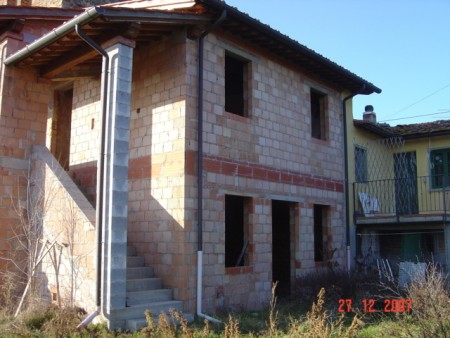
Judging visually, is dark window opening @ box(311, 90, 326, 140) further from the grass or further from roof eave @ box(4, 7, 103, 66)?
roof eave @ box(4, 7, 103, 66)

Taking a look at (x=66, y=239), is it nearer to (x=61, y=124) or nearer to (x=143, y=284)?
(x=143, y=284)

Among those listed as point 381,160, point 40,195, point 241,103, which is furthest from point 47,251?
point 381,160

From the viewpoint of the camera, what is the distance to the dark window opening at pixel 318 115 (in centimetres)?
1332

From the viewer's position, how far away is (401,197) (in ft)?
52.0

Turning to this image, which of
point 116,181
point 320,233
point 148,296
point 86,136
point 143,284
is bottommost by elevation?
point 148,296

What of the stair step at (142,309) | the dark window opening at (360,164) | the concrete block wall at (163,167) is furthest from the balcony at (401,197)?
the stair step at (142,309)

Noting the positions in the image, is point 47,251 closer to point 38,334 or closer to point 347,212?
point 38,334

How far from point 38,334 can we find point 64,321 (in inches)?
15.5

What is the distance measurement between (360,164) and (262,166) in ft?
18.0

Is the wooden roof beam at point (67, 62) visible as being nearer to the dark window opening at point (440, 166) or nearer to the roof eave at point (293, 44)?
the roof eave at point (293, 44)

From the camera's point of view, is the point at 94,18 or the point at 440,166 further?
the point at 440,166

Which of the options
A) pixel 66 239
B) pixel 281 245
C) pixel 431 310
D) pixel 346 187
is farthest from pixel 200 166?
pixel 346 187

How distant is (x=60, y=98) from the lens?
13.2 meters

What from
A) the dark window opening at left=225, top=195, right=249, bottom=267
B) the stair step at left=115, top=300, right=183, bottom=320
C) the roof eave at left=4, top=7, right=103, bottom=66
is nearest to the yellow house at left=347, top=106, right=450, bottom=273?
the dark window opening at left=225, top=195, right=249, bottom=267
